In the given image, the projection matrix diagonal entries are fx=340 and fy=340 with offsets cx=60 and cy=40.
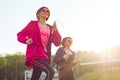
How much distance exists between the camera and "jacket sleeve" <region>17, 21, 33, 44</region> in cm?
545

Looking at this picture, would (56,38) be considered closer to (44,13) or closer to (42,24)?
(42,24)

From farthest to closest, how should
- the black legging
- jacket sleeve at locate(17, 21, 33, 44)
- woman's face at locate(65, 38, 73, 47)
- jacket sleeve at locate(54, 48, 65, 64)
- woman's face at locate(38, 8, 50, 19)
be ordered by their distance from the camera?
woman's face at locate(65, 38, 73, 47) < jacket sleeve at locate(54, 48, 65, 64) < woman's face at locate(38, 8, 50, 19) < jacket sleeve at locate(17, 21, 33, 44) < the black legging

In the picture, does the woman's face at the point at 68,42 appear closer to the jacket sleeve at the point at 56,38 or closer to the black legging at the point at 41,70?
the jacket sleeve at the point at 56,38

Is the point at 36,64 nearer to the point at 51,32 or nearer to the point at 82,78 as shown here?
the point at 51,32

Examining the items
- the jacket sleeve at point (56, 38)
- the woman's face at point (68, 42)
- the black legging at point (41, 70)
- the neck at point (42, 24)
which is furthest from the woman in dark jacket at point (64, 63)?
the black legging at point (41, 70)

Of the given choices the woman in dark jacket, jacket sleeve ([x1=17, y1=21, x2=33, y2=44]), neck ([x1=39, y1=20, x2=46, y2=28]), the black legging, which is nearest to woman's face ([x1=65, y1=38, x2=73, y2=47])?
the woman in dark jacket

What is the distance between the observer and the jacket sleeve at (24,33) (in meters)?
5.45

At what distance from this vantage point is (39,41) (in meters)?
5.46

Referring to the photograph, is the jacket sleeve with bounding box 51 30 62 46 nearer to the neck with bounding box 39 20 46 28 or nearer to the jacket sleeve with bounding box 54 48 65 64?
the neck with bounding box 39 20 46 28

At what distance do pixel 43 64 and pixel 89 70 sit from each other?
4818 mm

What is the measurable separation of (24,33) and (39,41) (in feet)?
0.97

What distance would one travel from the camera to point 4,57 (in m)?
90.3

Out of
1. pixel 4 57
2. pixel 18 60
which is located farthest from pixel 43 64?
pixel 4 57

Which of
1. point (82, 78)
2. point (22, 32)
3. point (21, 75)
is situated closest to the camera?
point (22, 32)
